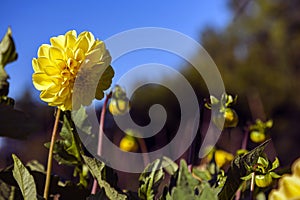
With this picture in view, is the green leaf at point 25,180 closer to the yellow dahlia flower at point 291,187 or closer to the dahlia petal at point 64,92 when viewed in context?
the dahlia petal at point 64,92

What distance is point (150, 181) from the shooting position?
587 millimetres

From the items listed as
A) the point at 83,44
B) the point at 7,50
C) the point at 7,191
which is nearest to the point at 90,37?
the point at 83,44

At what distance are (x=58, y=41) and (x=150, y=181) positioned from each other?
A: 218 millimetres

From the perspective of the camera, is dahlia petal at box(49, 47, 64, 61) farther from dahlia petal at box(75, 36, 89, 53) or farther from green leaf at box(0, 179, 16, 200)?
green leaf at box(0, 179, 16, 200)

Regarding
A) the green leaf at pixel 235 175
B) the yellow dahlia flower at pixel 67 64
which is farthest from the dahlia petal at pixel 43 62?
the green leaf at pixel 235 175

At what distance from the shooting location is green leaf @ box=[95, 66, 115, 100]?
25.9 inches

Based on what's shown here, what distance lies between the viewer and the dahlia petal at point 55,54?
0.64 metres

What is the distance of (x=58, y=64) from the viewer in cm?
65

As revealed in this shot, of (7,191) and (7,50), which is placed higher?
(7,50)

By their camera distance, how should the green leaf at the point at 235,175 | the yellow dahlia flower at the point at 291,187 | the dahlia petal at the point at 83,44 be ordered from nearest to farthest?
the yellow dahlia flower at the point at 291,187 < the green leaf at the point at 235,175 < the dahlia petal at the point at 83,44

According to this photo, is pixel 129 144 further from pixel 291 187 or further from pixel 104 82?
pixel 291 187

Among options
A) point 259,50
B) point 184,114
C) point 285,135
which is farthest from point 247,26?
point 184,114

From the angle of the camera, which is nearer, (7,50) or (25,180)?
(25,180)

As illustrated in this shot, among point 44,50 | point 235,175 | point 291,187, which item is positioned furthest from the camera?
point 44,50
